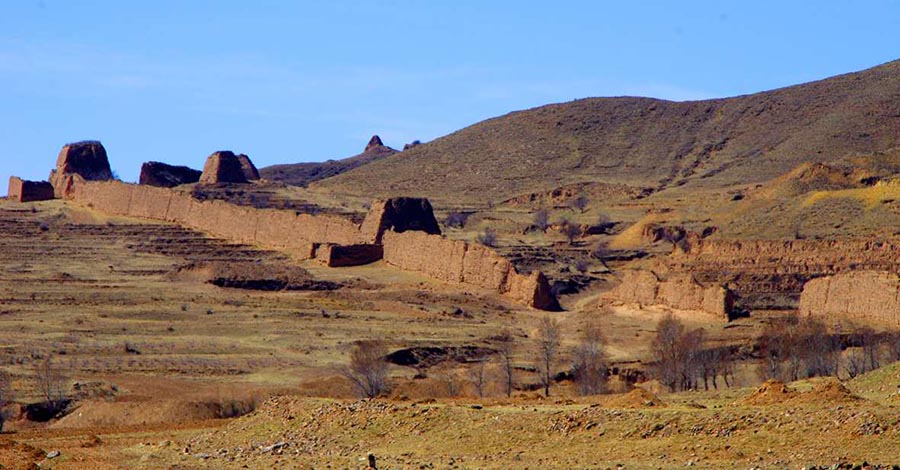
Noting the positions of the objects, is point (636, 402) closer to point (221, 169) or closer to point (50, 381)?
point (50, 381)

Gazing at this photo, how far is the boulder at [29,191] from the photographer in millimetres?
93562

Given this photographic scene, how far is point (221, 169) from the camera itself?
346ft

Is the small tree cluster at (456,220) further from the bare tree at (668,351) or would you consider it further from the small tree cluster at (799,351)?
the small tree cluster at (799,351)

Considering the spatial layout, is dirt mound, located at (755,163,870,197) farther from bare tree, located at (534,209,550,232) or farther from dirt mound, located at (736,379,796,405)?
dirt mound, located at (736,379,796,405)

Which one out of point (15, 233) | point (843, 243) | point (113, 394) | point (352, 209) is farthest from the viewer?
point (352, 209)

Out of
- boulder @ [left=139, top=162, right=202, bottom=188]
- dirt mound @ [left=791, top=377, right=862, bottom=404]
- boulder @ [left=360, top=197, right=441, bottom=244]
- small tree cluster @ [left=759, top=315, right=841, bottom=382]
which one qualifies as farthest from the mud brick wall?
dirt mound @ [left=791, top=377, right=862, bottom=404]

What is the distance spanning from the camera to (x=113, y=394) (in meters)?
45.1

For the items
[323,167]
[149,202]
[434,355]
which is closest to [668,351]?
[434,355]

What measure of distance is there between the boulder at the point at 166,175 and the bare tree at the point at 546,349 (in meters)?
46.4

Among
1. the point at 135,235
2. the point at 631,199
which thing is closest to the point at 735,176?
the point at 631,199

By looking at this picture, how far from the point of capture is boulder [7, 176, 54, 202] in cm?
9356

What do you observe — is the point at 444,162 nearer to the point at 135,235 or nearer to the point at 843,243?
the point at 135,235

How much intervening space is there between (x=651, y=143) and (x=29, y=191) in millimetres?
50403

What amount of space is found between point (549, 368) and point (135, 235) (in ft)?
121
